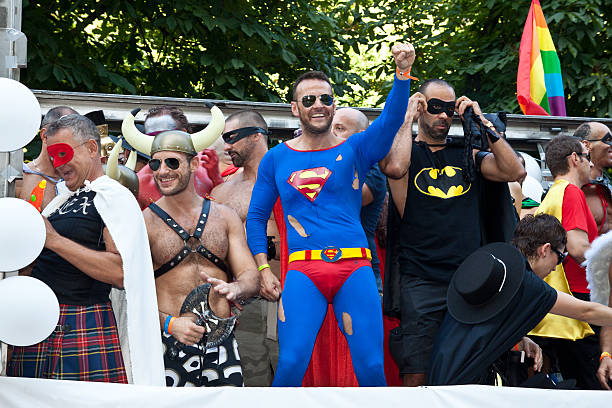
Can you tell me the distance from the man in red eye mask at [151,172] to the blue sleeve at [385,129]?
4.24ft

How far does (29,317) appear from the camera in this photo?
12.0 ft

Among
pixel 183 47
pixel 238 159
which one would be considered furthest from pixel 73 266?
pixel 183 47

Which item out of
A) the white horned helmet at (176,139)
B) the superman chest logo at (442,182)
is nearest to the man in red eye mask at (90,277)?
the white horned helmet at (176,139)

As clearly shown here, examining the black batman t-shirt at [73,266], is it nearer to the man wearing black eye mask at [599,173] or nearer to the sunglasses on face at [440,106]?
the sunglasses on face at [440,106]

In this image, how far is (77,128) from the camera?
4.36 m

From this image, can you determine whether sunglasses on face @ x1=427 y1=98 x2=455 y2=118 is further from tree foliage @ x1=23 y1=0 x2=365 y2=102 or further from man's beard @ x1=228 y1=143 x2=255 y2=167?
tree foliage @ x1=23 y1=0 x2=365 y2=102

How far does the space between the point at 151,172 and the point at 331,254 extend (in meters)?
1.66

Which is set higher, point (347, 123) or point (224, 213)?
point (347, 123)

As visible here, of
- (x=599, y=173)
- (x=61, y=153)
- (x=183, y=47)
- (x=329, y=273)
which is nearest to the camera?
(x=61, y=153)

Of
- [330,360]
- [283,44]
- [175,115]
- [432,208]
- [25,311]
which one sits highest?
[283,44]

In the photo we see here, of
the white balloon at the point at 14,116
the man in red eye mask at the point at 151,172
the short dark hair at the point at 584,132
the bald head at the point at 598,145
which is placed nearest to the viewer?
the white balloon at the point at 14,116

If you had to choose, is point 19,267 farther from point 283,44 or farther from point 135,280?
point 283,44

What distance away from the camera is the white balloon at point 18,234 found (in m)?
3.65

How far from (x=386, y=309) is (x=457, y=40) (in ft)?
23.4
